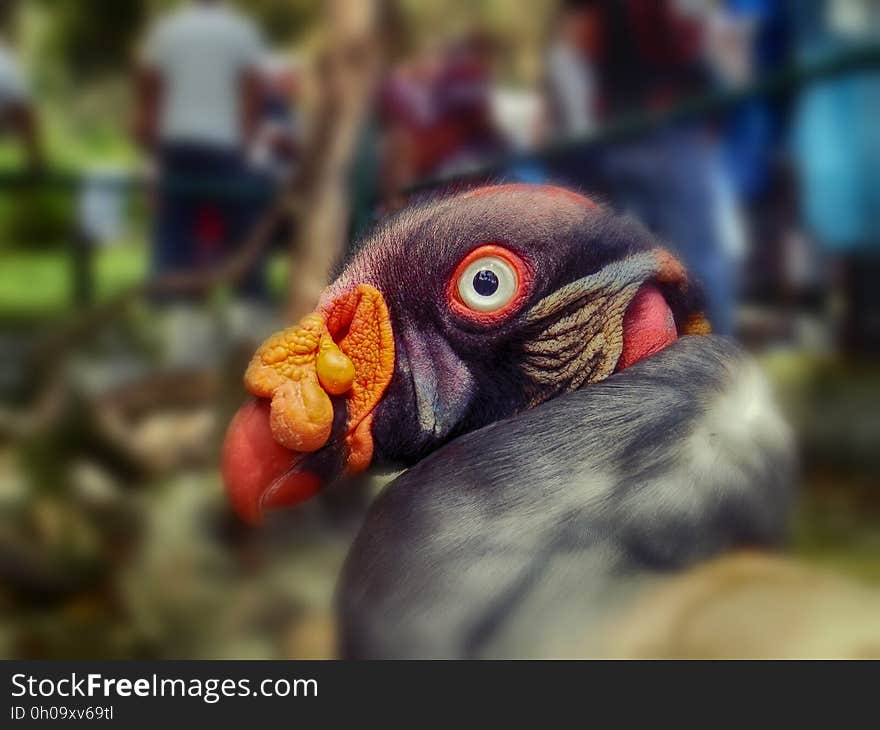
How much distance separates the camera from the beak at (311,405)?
17.5 inches

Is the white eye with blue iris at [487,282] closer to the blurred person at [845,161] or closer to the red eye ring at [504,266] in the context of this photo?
the red eye ring at [504,266]

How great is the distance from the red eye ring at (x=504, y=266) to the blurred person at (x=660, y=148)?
0.06 meters

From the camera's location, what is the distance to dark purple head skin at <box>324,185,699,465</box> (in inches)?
18.3

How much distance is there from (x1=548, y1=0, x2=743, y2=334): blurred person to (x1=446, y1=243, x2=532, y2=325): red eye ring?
0.20ft


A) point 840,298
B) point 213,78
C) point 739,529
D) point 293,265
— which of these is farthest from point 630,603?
point 213,78

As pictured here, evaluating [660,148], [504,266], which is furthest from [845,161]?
[504,266]

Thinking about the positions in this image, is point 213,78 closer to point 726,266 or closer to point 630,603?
point 726,266

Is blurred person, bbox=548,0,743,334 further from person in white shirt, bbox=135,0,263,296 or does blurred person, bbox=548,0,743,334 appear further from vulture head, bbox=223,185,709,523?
person in white shirt, bbox=135,0,263,296

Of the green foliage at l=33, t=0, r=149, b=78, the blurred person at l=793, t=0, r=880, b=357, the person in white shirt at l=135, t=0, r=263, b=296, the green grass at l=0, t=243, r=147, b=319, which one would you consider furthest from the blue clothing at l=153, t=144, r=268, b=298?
the blurred person at l=793, t=0, r=880, b=357

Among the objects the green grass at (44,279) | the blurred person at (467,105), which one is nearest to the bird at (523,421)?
the blurred person at (467,105)

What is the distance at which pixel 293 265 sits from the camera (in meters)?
1.25

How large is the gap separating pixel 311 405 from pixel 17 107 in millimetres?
1824

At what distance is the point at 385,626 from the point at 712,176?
0.32 m

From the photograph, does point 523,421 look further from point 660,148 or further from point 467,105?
point 467,105
